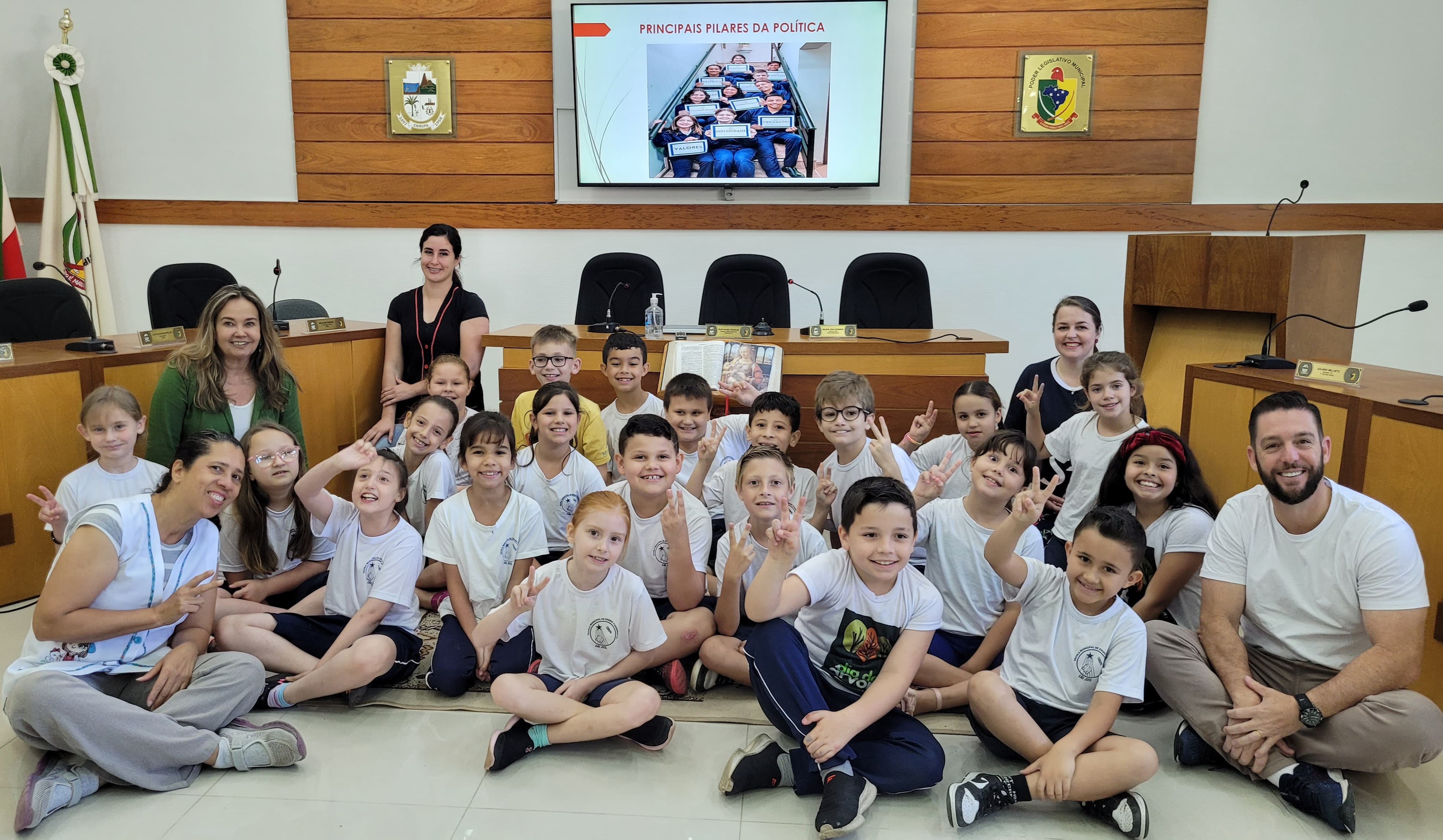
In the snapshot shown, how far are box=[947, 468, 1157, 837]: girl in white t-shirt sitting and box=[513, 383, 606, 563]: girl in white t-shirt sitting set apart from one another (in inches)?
51.5

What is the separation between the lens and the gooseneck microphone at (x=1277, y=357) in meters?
3.03

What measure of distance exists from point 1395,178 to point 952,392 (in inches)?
137

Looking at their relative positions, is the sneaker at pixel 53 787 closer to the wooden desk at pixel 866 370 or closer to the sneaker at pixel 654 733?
the sneaker at pixel 654 733

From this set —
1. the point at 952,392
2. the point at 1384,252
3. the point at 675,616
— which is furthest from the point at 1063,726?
the point at 1384,252

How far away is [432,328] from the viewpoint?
4.12m

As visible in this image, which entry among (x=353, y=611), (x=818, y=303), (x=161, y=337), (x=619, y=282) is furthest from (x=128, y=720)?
(x=818, y=303)

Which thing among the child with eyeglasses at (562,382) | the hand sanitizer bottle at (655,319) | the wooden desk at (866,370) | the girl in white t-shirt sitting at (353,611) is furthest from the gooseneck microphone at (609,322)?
the girl in white t-shirt sitting at (353,611)

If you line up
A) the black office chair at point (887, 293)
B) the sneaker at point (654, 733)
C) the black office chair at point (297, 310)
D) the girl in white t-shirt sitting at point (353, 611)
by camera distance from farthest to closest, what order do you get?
the black office chair at point (297, 310)
the black office chair at point (887, 293)
the girl in white t-shirt sitting at point (353, 611)
the sneaker at point (654, 733)

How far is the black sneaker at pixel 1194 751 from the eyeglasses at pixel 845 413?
126 cm

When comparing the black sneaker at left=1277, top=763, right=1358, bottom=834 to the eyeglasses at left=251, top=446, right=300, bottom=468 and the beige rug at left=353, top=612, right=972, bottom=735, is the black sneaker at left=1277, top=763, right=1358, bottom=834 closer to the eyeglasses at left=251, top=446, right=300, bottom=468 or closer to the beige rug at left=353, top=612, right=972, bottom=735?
the beige rug at left=353, top=612, right=972, bottom=735

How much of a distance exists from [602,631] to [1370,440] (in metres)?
2.11

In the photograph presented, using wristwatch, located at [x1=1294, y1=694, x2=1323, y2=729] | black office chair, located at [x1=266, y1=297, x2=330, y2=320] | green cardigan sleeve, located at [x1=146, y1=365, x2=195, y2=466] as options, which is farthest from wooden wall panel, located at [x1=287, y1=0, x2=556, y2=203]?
wristwatch, located at [x1=1294, y1=694, x2=1323, y2=729]

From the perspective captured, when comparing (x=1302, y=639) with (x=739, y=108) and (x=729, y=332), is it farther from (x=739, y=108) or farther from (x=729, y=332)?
(x=739, y=108)

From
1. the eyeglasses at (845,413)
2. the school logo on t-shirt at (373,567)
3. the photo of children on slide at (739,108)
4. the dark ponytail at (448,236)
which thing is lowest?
the school logo on t-shirt at (373,567)
